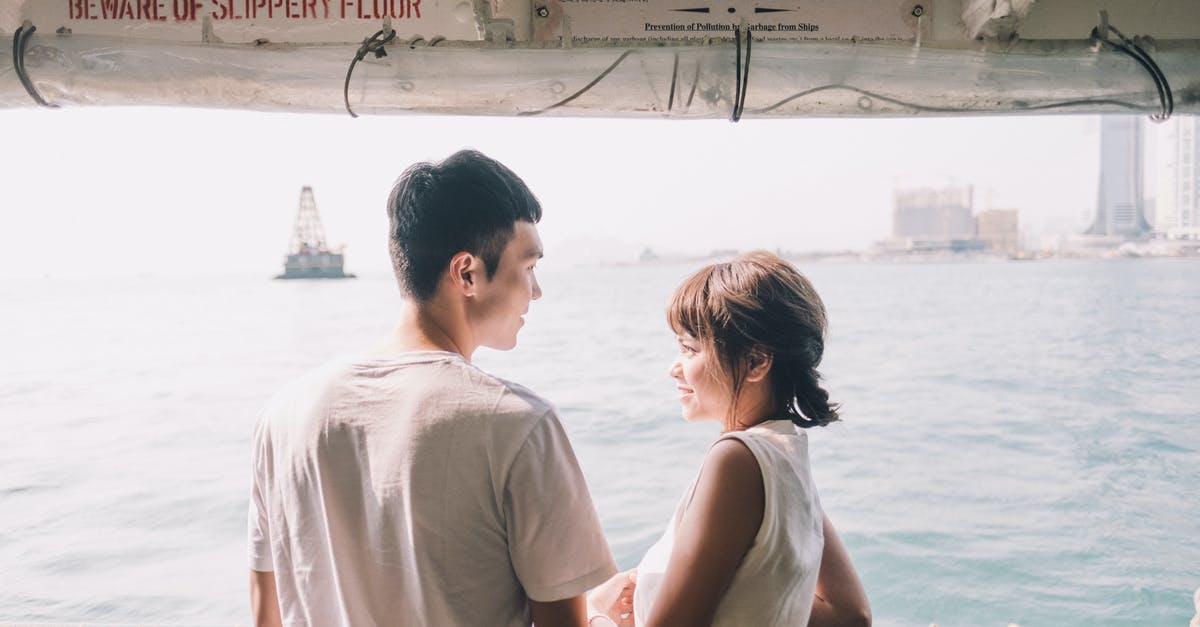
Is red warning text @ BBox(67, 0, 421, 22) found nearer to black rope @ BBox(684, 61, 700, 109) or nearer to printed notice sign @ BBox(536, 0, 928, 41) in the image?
printed notice sign @ BBox(536, 0, 928, 41)

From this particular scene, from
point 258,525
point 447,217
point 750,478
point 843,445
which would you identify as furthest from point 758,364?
point 843,445

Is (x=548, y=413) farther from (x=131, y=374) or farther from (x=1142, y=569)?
(x=131, y=374)

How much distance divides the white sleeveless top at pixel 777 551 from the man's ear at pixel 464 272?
41cm

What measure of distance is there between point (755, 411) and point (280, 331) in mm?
40316

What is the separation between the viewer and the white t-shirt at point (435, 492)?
994mm

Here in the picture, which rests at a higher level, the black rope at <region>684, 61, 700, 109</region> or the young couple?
the black rope at <region>684, 61, 700, 109</region>

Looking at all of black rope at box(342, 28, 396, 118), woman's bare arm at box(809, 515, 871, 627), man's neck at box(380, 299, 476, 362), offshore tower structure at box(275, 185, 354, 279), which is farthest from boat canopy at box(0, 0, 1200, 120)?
offshore tower structure at box(275, 185, 354, 279)

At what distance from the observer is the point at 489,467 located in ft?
3.26

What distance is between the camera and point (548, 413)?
3.31 ft

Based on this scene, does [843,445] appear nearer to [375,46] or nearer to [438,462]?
[375,46]

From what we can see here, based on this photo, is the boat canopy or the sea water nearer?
the boat canopy

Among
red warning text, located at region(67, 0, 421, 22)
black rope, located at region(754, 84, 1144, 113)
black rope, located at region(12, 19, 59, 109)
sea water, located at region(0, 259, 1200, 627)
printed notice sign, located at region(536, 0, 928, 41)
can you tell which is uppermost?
red warning text, located at region(67, 0, 421, 22)

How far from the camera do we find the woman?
1.05m

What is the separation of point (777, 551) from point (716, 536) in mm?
91
